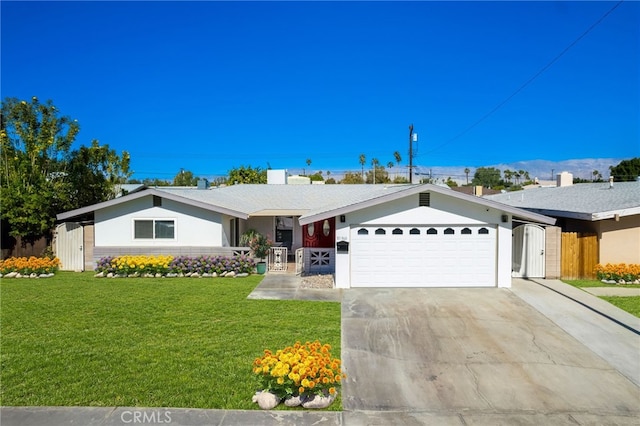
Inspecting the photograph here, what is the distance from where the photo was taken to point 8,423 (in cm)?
540

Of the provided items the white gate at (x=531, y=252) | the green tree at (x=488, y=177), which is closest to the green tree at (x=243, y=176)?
the white gate at (x=531, y=252)

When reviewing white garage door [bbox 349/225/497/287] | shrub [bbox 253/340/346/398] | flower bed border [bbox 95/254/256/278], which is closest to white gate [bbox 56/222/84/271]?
flower bed border [bbox 95/254/256/278]

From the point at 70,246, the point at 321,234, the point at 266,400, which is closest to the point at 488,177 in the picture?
the point at 321,234

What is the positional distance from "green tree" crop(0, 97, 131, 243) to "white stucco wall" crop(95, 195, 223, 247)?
2.40 m

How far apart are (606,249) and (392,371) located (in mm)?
11717

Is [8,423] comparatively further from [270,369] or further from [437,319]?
[437,319]

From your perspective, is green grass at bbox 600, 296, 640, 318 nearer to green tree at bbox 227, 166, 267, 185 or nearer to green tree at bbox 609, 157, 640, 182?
green tree at bbox 227, 166, 267, 185

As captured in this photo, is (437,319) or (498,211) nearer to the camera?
(437,319)

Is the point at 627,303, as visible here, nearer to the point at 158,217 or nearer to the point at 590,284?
the point at 590,284

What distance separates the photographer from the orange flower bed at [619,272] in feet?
46.5

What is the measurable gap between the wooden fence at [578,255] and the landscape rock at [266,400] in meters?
12.5

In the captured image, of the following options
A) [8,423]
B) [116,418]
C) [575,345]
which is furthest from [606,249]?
[8,423]

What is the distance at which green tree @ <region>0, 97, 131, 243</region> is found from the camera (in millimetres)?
16672

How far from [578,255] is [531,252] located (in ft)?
5.24
